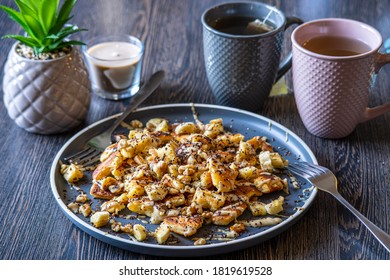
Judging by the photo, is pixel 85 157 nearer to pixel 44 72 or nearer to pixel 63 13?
pixel 44 72

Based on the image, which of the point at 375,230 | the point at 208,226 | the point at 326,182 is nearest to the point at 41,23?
the point at 208,226

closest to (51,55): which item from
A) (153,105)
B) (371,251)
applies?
(153,105)

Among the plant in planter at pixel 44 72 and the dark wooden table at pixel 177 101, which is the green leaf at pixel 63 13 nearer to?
the plant in planter at pixel 44 72

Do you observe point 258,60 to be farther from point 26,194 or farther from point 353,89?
point 26,194

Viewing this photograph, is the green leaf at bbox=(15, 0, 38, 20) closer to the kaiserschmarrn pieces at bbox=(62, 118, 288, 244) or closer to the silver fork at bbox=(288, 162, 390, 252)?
the kaiserschmarrn pieces at bbox=(62, 118, 288, 244)

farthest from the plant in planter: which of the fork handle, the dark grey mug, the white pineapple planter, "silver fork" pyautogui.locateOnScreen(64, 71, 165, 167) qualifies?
the fork handle
